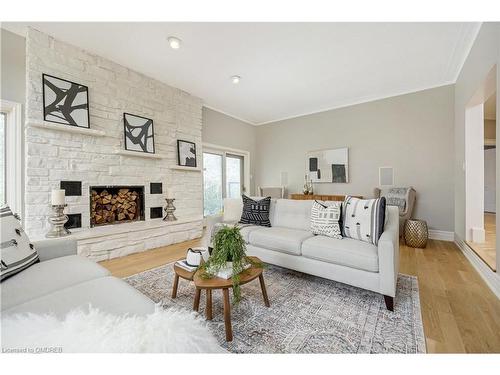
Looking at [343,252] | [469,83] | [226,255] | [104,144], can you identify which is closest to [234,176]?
[104,144]

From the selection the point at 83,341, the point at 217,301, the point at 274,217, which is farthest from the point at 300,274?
the point at 83,341

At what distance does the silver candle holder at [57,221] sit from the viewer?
8.22 ft

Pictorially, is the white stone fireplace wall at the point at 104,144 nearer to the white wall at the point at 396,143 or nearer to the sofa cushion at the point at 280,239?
the sofa cushion at the point at 280,239

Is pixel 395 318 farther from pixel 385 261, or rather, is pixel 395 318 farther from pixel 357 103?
pixel 357 103


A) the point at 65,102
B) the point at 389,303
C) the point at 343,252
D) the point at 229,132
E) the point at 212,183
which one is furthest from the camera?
the point at 229,132

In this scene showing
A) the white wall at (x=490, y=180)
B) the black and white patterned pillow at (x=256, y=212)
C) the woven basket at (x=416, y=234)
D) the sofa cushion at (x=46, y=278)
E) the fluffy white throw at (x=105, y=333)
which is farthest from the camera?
the white wall at (x=490, y=180)

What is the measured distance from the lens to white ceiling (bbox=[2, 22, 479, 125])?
2.38m

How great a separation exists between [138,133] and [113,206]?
1.19m

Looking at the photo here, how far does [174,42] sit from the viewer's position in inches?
101

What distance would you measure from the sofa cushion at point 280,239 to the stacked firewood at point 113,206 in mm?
2129

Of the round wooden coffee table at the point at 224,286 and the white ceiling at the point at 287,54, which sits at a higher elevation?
the white ceiling at the point at 287,54

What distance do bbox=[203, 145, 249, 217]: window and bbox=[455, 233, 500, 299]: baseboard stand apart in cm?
402

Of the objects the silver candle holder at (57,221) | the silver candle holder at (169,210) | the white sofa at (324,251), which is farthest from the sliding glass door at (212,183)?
the silver candle holder at (57,221)

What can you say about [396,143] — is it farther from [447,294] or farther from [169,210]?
[169,210]
